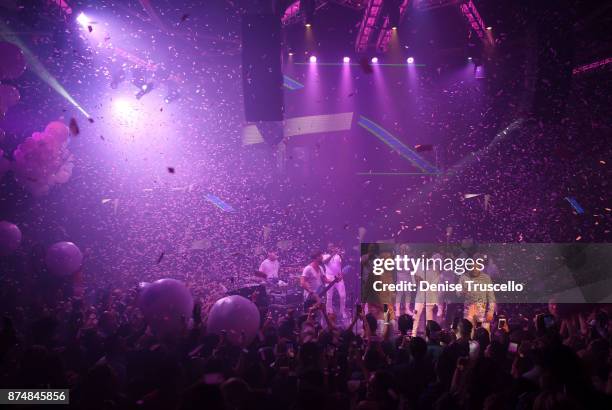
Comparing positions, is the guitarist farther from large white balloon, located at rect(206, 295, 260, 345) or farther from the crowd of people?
the crowd of people

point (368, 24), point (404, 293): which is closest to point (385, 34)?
point (368, 24)

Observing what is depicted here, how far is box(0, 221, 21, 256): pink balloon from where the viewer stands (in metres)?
8.46

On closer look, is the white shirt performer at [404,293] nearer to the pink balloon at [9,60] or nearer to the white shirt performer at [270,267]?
the white shirt performer at [270,267]

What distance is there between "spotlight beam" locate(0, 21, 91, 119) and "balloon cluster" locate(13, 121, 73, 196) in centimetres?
272

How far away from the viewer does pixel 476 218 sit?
13.9 metres

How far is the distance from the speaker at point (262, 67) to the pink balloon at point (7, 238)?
16.2 ft

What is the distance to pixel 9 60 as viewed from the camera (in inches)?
305

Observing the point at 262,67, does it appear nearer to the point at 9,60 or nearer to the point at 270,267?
the point at 9,60

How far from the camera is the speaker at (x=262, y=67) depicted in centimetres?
701

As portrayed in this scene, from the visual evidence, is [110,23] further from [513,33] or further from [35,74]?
[513,33]

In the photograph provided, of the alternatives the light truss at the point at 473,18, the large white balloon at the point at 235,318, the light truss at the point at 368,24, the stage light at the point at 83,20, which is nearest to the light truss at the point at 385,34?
the light truss at the point at 368,24

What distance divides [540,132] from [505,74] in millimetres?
1846

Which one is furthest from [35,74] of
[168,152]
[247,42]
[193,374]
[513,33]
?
[513,33]

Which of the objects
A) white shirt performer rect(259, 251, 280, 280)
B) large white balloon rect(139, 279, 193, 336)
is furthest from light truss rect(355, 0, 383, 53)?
large white balloon rect(139, 279, 193, 336)
